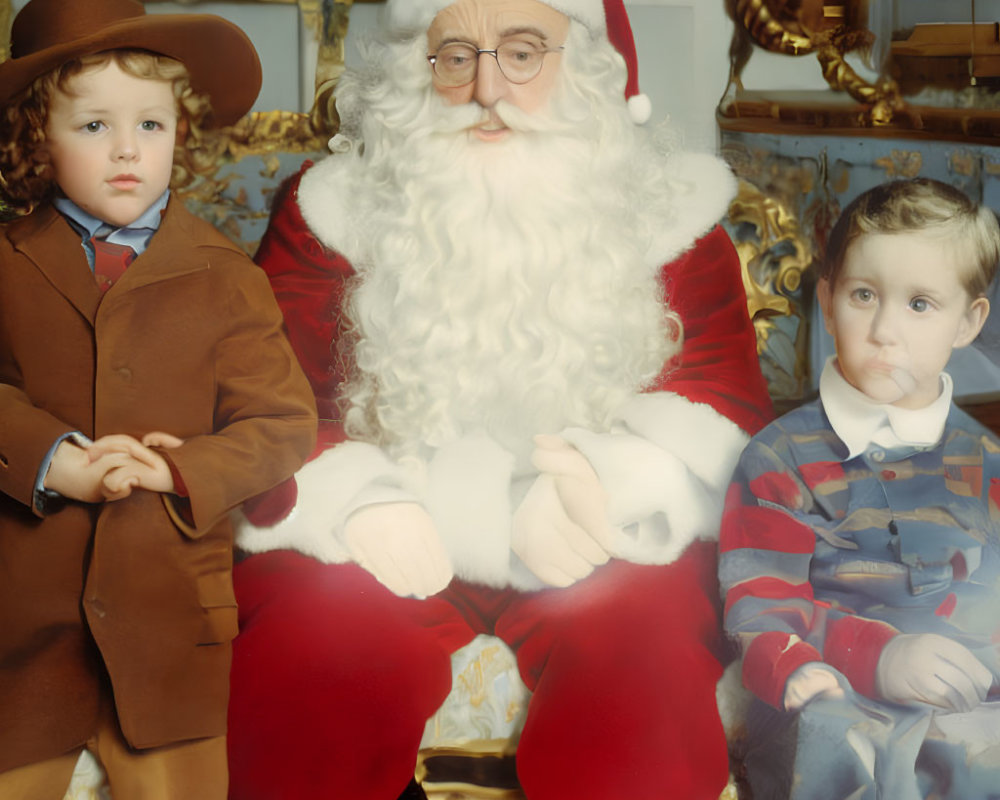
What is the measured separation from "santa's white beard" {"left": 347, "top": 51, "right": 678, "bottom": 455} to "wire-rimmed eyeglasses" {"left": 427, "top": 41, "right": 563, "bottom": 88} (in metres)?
0.06

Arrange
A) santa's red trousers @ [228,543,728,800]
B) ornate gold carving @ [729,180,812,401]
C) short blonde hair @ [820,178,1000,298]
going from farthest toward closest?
ornate gold carving @ [729,180,812,401] → short blonde hair @ [820,178,1000,298] → santa's red trousers @ [228,543,728,800]

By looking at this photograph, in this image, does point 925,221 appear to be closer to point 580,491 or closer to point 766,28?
point 766,28

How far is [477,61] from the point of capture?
1.59m

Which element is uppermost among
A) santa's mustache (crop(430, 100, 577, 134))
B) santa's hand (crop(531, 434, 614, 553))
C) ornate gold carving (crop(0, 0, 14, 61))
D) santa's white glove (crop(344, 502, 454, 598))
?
ornate gold carving (crop(0, 0, 14, 61))

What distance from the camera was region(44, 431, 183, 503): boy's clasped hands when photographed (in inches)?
57.2

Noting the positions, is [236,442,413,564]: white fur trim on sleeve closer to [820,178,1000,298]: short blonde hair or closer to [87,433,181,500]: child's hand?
[87,433,181,500]: child's hand

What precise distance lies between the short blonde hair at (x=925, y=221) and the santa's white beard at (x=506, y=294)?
261 mm

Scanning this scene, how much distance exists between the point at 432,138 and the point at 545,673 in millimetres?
776

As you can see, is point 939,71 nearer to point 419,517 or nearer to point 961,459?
point 961,459

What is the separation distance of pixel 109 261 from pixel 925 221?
43.2 inches

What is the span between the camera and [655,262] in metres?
1.66

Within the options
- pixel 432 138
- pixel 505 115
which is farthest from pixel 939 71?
pixel 432 138

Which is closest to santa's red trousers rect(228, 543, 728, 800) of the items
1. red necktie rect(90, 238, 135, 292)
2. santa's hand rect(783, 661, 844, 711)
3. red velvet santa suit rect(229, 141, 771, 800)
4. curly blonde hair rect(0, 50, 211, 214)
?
red velvet santa suit rect(229, 141, 771, 800)

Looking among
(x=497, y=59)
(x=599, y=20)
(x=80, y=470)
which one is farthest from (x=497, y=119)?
(x=80, y=470)
